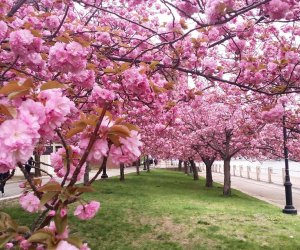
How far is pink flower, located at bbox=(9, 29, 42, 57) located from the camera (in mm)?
3090

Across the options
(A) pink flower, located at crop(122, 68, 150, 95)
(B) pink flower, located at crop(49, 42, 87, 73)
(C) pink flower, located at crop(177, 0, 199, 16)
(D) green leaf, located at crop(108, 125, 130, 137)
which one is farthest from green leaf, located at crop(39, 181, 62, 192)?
(C) pink flower, located at crop(177, 0, 199, 16)

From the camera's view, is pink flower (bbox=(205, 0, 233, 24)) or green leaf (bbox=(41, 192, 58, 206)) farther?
pink flower (bbox=(205, 0, 233, 24))

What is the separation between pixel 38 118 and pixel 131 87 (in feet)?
8.04

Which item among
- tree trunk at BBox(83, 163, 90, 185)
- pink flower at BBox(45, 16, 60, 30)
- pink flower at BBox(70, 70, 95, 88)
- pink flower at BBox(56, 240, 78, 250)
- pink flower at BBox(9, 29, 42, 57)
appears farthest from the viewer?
pink flower at BBox(45, 16, 60, 30)

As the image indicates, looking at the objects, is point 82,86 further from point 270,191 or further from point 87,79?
point 270,191

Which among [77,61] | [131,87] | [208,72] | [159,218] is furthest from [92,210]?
[159,218]

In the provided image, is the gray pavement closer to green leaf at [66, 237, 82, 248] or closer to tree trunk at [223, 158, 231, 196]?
tree trunk at [223, 158, 231, 196]

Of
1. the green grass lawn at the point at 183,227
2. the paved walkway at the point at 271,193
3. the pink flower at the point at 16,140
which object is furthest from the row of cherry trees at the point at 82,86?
the paved walkway at the point at 271,193

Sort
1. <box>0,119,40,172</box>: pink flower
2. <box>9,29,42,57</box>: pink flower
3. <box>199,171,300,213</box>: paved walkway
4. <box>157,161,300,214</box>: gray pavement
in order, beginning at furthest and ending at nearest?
<box>157,161,300,214</box>: gray pavement < <box>199,171,300,213</box>: paved walkway < <box>9,29,42,57</box>: pink flower < <box>0,119,40,172</box>: pink flower

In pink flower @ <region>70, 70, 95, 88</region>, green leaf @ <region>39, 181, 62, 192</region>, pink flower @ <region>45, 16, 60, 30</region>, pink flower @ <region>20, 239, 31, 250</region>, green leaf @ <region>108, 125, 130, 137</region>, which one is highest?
pink flower @ <region>45, 16, 60, 30</region>

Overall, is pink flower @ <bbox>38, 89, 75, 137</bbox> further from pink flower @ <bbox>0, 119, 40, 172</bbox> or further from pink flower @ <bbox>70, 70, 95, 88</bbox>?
pink flower @ <bbox>70, 70, 95, 88</bbox>

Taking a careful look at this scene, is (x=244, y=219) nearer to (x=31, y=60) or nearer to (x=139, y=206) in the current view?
(x=139, y=206)

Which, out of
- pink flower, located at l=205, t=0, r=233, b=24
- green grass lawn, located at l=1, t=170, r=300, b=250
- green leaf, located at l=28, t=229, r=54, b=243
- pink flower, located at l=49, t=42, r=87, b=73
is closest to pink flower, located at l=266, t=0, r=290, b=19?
pink flower, located at l=205, t=0, r=233, b=24

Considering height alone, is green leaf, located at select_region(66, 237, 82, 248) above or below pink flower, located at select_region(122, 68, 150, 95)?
below
